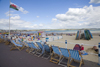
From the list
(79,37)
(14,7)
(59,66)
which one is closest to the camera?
(59,66)

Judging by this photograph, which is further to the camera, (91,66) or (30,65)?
(30,65)

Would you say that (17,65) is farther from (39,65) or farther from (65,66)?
(65,66)

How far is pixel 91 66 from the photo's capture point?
272cm

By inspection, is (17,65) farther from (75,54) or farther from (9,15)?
(9,15)

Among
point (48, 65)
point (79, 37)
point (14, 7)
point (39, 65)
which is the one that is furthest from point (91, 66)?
point (14, 7)

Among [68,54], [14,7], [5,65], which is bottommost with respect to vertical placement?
[5,65]

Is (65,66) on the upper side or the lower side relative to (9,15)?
lower

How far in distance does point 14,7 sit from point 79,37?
12.9m

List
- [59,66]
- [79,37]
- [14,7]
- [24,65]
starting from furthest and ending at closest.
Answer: [79,37]
[14,7]
[24,65]
[59,66]

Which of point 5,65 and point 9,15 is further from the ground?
point 9,15

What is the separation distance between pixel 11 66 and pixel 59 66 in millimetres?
2039

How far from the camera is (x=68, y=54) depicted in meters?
2.81

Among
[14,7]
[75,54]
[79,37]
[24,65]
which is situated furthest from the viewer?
[79,37]

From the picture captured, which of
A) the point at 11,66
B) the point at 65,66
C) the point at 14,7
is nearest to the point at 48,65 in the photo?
the point at 65,66
